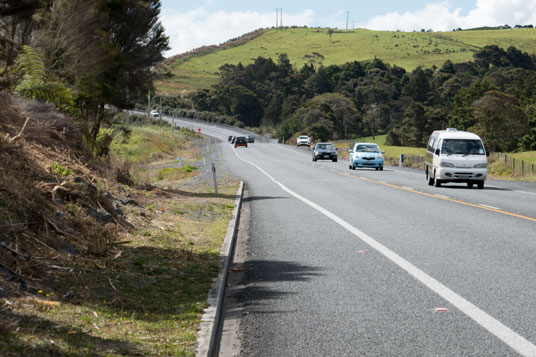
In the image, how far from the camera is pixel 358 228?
13.7m

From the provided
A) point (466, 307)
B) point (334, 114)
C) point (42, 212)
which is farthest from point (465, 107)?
point (466, 307)

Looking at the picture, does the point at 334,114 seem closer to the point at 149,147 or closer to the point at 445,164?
the point at 149,147

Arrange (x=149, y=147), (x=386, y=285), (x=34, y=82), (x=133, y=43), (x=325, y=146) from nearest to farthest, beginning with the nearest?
(x=386, y=285)
(x=34, y=82)
(x=133, y=43)
(x=325, y=146)
(x=149, y=147)

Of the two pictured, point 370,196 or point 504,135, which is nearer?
point 370,196

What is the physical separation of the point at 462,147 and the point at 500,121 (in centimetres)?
6597

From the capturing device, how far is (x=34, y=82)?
19.0 metres

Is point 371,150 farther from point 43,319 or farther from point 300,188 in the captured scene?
point 43,319

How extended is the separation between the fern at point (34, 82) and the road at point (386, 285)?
6.84 meters

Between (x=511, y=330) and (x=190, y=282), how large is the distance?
4.00 meters

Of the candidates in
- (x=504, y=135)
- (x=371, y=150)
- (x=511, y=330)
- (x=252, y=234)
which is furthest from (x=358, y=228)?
(x=504, y=135)

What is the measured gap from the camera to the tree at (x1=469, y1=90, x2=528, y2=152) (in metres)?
87.3

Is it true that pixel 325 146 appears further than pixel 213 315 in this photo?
Yes

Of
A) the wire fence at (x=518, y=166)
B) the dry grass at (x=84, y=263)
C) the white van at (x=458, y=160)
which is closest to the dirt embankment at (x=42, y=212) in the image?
the dry grass at (x=84, y=263)

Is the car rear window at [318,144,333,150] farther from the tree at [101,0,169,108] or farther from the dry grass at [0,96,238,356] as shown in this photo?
the dry grass at [0,96,238,356]
